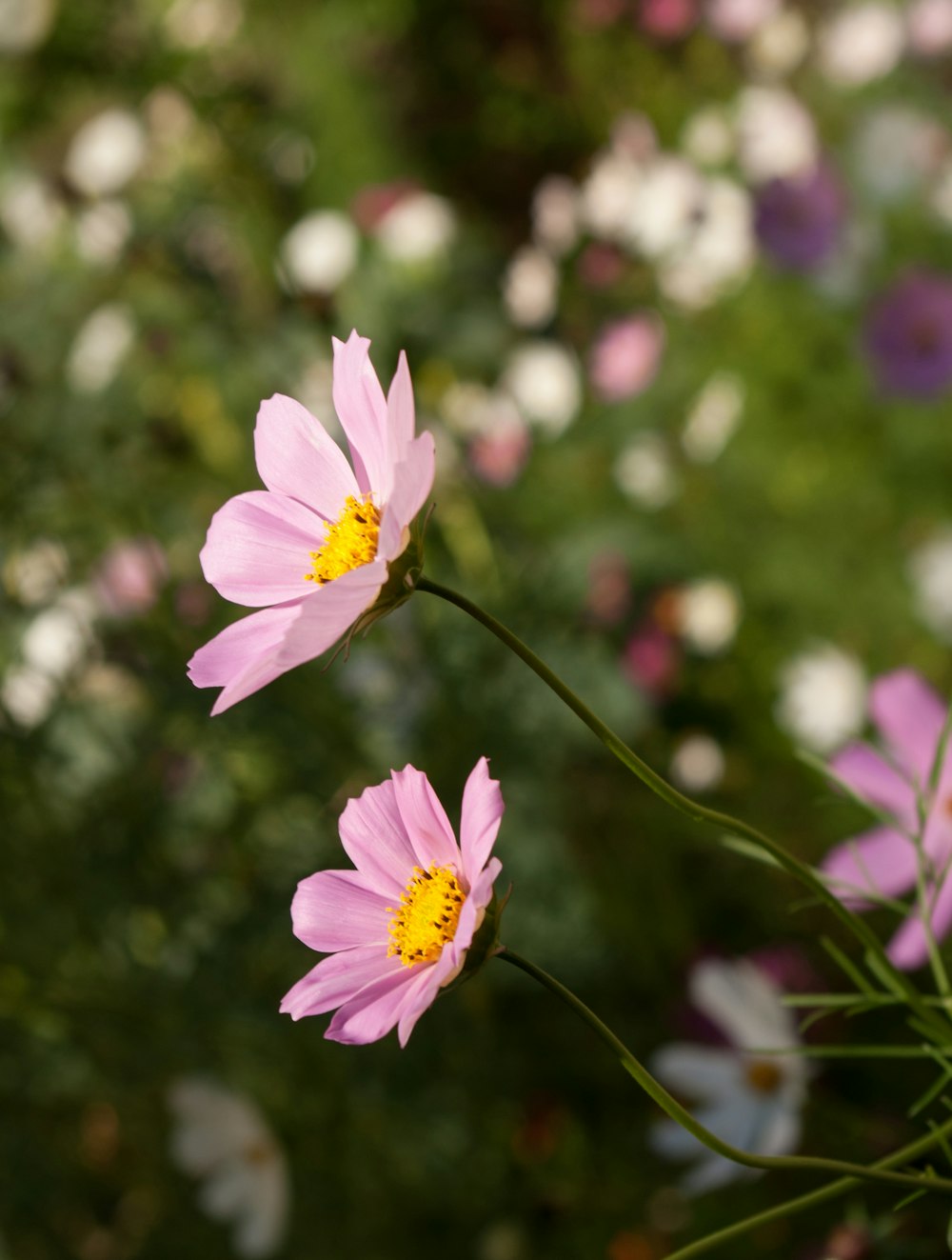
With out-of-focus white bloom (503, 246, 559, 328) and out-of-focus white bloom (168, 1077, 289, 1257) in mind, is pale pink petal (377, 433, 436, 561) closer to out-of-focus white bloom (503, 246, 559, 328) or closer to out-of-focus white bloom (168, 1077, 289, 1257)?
out-of-focus white bloom (168, 1077, 289, 1257)

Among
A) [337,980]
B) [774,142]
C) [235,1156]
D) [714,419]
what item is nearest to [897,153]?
[774,142]

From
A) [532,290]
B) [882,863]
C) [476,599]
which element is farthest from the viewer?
[532,290]

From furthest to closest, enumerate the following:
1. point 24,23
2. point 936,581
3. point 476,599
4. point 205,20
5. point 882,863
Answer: point 205,20 < point 24,23 < point 936,581 < point 476,599 < point 882,863

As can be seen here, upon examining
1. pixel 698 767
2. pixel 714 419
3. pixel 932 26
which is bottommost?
pixel 698 767

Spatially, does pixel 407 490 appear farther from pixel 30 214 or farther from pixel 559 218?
pixel 559 218

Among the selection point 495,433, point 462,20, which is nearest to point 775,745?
point 495,433

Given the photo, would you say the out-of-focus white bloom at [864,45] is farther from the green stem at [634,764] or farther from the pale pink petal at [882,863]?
the green stem at [634,764]

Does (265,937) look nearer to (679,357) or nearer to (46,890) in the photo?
(46,890)
